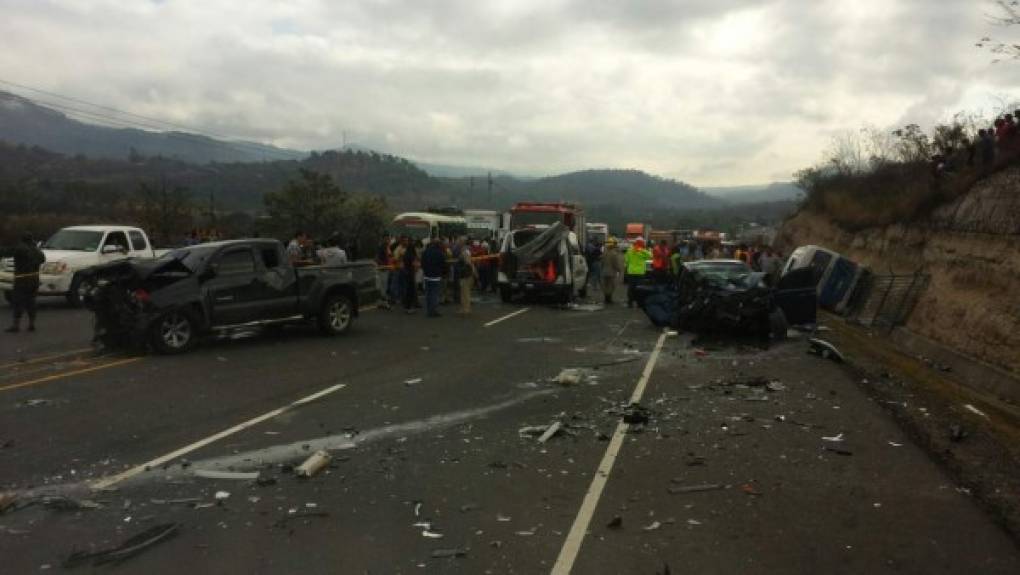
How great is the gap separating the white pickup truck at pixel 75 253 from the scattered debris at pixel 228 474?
1361 cm

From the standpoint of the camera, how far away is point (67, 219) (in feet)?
132

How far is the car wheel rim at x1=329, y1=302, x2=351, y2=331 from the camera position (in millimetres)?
14781

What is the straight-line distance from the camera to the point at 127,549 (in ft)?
15.6

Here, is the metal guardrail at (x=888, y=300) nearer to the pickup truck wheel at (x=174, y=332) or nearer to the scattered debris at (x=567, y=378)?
the scattered debris at (x=567, y=378)

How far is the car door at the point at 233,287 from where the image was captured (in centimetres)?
1281

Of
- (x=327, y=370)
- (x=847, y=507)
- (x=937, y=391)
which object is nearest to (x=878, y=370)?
(x=937, y=391)

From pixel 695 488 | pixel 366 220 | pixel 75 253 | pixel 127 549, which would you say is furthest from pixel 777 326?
pixel 366 220

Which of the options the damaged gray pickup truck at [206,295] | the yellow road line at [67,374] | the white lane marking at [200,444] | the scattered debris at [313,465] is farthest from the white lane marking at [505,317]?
the scattered debris at [313,465]

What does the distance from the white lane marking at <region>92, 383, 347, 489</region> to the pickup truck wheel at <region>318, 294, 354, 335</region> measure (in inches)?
197

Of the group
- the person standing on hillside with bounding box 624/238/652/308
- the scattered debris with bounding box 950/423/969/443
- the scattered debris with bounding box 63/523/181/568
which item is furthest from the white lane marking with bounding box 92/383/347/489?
the person standing on hillside with bounding box 624/238/652/308

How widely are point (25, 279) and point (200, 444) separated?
9.88 metres

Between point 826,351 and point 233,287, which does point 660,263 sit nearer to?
point 826,351

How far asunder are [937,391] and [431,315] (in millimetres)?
11071

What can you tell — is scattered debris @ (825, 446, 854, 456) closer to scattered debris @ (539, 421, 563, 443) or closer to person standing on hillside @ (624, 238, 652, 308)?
scattered debris @ (539, 421, 563, 443)
